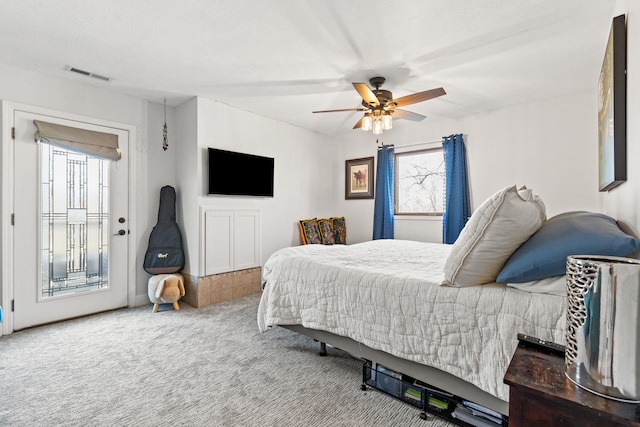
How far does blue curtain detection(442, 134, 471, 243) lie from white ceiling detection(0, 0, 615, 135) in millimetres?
864

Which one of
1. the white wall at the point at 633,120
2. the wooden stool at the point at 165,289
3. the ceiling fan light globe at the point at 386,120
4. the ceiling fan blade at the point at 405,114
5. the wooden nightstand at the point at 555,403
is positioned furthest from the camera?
the wooden stool at the point at 165,289

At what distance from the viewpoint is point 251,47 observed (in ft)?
8.57

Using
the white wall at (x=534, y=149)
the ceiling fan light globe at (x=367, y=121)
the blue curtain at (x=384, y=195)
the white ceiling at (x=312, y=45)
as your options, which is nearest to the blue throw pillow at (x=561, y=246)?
the white ceiling at (x=312, y=45)

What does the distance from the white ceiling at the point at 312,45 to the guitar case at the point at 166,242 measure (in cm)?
133

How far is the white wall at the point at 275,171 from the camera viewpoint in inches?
152

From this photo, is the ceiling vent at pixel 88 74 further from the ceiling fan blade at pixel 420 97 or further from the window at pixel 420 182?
the window at pixel 420 182

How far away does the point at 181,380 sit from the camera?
2104mm

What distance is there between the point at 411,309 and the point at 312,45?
7.18 ft

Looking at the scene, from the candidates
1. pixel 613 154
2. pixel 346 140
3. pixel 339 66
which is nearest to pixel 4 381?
pixel 339 66

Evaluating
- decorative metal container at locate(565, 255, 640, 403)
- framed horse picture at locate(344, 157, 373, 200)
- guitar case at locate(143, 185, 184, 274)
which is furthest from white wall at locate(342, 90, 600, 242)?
decorative metal container at locate(565, 255, 640, 403)

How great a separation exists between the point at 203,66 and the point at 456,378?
3.24 m

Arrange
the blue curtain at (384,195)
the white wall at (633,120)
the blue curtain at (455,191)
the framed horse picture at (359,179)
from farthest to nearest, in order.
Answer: the framed horse picture at (359,179), the blue curtain at (384,195), the blue curtain at (455,191), the white wall at (633,120)

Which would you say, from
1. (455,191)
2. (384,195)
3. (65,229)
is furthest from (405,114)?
(65,229)

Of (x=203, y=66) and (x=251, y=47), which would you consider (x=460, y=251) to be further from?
(x=203, y=66)
